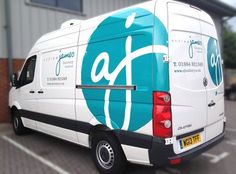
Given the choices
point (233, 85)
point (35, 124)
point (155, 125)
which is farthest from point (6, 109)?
point (233, 85)

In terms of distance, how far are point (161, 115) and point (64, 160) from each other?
2.45 meters

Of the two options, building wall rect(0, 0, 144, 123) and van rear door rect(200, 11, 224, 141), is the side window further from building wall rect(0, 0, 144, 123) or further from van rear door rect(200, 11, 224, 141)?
van rear door rect(200, 11, 224, 141)

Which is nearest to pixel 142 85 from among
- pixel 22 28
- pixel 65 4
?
pixel 22 28

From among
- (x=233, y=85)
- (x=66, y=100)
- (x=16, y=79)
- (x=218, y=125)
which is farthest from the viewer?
(x=233, y=85)

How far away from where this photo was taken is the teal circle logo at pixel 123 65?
347cm

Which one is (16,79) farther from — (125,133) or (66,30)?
(125,133)

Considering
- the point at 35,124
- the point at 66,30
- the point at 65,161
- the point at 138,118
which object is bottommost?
the point at 65,161

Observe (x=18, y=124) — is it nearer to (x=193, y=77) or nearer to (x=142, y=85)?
(x=142, y=85)

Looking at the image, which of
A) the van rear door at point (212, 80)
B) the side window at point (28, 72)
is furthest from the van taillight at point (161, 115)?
the side window at point (28, 72)

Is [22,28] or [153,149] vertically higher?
[22,28]

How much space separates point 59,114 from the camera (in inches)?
199

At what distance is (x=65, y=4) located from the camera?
9.90 meters

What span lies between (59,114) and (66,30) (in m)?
1.62

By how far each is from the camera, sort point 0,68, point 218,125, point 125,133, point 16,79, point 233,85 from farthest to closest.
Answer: point 233,85, point 0,68, point 16,79, point 218,125, point 125,133
